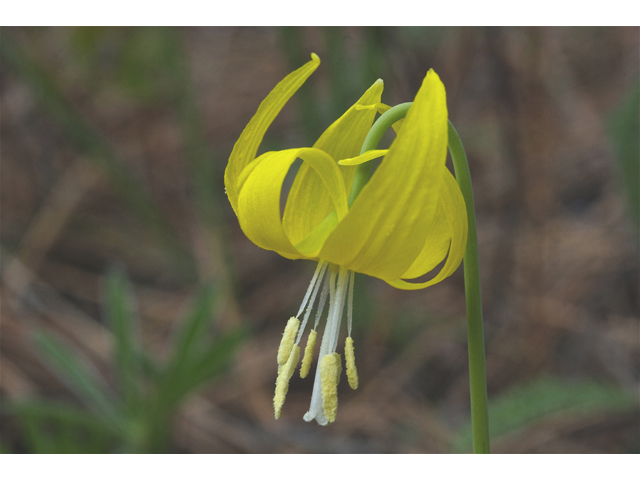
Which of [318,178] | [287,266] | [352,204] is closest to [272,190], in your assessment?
[352,204]

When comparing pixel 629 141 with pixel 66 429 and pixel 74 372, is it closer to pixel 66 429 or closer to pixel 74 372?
pixel 74 372

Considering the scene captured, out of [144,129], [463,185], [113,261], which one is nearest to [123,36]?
[144,129]

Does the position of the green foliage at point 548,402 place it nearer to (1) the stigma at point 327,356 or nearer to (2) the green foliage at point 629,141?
(2) the green foliage at point 629,141

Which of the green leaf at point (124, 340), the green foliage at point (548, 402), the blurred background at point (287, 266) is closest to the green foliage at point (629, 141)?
the blurred background at point (287, 266)

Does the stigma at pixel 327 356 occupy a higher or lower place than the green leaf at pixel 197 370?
higher

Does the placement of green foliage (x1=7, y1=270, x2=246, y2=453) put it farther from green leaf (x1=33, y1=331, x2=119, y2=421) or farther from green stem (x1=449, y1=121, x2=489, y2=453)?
green stem (x1=449, y1=121, x2=489, y2=453)

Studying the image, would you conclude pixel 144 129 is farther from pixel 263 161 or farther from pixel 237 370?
pixel 263 161
